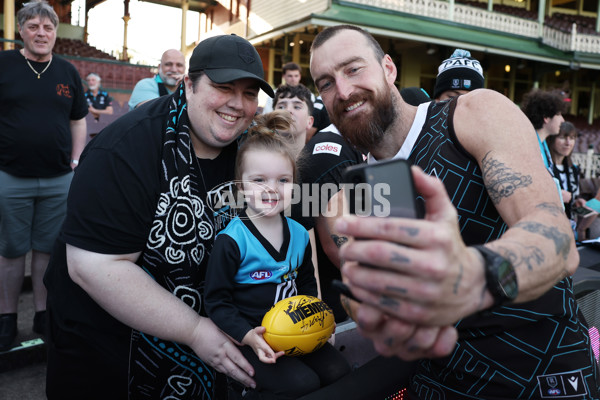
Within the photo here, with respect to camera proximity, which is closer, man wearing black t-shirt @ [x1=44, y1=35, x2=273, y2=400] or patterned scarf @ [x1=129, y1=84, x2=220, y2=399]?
man wearing black t-shirt @ [x1=44, y1=35, x2=273, y2=400]

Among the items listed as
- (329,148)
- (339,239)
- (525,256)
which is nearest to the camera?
(525,256)

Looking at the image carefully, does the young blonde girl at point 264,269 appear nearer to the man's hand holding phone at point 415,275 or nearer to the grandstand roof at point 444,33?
the man's hand holding phone at point 415,275

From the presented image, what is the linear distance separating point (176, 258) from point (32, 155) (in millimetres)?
2667

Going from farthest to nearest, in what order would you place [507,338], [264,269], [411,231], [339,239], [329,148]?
1. [329,148]
2. [339,239]
3. [264,269]
4. [507,338]
5. [411,231]

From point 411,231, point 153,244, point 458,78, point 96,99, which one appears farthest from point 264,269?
point 96,99

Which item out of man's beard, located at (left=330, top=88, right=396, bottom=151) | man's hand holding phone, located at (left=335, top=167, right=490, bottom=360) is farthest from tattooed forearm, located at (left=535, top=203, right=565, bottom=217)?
man's beard, located at (left=330, top=88, right=396, bottom=151)

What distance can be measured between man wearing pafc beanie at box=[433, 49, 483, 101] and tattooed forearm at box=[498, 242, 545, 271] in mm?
3559

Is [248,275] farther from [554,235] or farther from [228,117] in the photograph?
[554,235]

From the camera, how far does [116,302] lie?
178 centimetres

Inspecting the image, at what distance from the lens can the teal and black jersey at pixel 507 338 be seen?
150 cm

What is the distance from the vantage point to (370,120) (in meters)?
1.91

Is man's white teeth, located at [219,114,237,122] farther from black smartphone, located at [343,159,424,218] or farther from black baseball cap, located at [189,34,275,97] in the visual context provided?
black smartphone, located at [343,159,424,218]

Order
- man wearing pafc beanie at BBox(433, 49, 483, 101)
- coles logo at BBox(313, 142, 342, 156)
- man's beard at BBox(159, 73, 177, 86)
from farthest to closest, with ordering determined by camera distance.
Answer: man's beard at BBox(159, 73, 177, 86), man wearing pafc beanie at BBox(433, 49, 483, 101), coles logo at BBox(313, 142, 342, 156)

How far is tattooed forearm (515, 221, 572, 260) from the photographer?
112 centimetres
